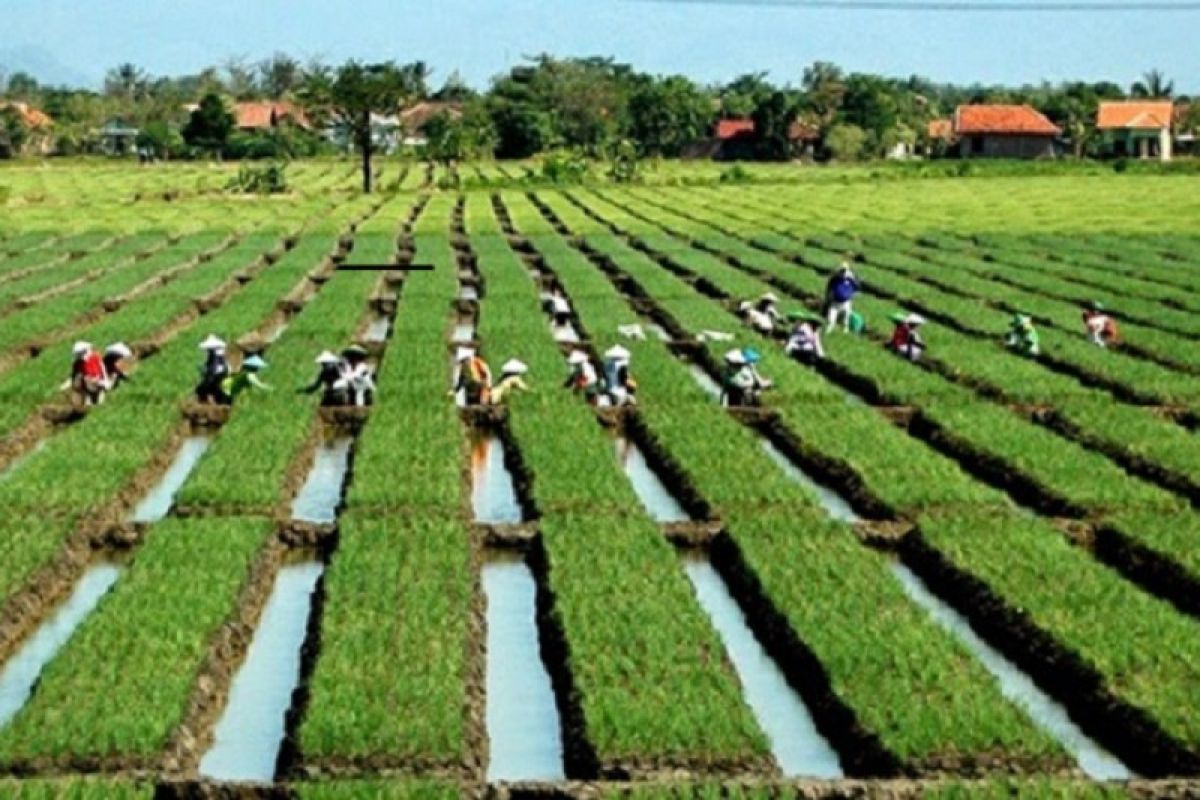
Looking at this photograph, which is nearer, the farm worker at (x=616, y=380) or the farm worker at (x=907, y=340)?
the farm worker at (x=616, y=380)

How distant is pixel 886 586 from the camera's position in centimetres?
1205

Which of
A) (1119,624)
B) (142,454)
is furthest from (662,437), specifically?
(1119,624)

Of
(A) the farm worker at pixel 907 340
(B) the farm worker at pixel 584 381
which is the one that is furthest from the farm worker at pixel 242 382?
(A) the farm worker at pixel 907 340

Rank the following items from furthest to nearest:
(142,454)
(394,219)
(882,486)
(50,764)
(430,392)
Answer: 1. (394,219)
2. (430,392)
3. (142,454)
4. (882,486)
5. (50,764)

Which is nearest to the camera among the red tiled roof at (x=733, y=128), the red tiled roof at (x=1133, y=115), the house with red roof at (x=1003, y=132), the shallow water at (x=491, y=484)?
the shallow water at (x=491, y=484)

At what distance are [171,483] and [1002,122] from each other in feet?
291

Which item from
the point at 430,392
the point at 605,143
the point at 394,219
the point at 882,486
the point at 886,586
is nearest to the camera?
the point at 886,586

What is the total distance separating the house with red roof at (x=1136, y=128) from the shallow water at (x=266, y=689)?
94179 millimetres

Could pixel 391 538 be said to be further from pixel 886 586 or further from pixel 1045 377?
pixel 1045 377

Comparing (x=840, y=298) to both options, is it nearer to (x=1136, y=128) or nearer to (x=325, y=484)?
(x=325, y=484)

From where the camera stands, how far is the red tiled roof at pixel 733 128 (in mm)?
107250

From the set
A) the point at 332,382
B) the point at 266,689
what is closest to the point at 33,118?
the point at 332,382

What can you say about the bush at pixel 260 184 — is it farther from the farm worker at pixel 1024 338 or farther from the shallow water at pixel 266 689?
the shallow water at pixel 266 689

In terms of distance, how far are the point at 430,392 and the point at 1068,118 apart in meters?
92.0
